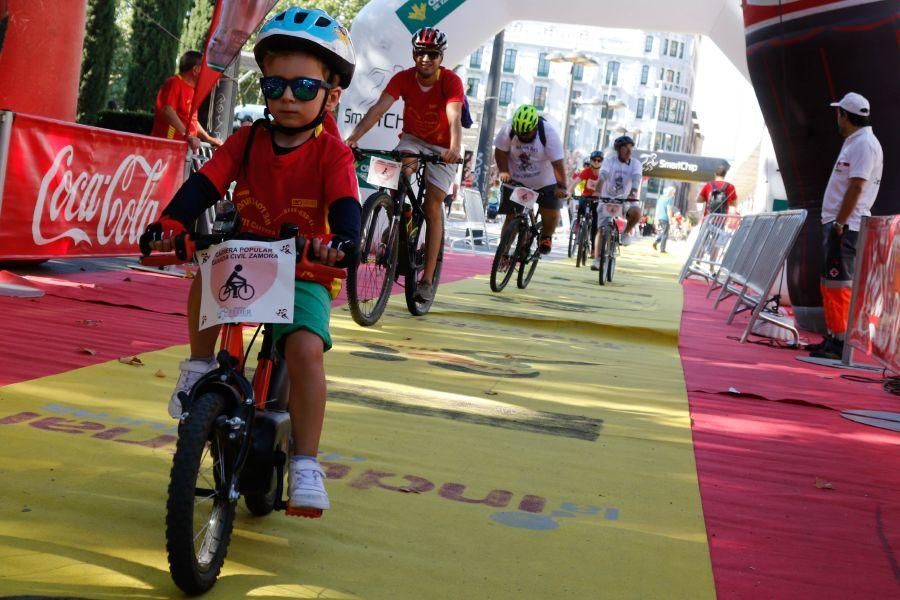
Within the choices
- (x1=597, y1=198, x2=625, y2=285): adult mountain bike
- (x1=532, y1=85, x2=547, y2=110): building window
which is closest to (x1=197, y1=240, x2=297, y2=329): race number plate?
(x1=597, y1=198, x2=625, y2=285): adult mountain bike

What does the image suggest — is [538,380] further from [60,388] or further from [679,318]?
[679,318]

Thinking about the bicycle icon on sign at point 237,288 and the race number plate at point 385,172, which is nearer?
the bicycle icon on sign at point 237,288

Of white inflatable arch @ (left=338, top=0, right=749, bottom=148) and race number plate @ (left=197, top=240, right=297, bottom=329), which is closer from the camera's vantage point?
race number plate @ (left=197, top=240, right=297, bottom=329)

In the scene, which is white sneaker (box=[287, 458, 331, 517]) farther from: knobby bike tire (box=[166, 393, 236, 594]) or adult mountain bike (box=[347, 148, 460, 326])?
adult mountain bike (box=[347, 148, 460, 326])

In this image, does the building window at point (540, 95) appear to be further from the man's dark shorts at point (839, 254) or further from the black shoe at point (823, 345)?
the man's dark shorts at point (839, 254)

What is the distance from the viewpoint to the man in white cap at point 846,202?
34.3 ft

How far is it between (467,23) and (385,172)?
9888mm

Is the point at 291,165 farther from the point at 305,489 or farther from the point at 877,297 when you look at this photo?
the point at 877,297

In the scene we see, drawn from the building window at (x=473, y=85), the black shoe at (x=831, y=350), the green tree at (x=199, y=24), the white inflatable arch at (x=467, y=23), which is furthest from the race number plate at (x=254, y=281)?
the building window at (x=473, y=85)

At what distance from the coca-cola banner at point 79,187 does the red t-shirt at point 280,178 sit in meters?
5.63

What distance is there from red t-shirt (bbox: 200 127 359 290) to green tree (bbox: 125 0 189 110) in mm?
29487

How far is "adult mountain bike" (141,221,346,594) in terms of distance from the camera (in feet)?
9.51

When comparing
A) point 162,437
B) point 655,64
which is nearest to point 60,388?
point 162,437

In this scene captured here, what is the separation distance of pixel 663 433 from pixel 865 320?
3.48 metres
